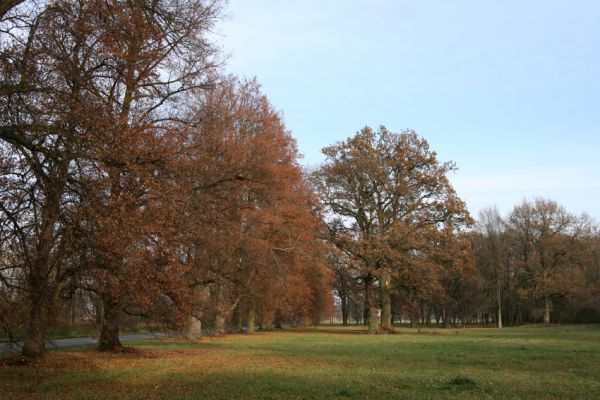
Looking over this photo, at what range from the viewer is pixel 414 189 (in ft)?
149

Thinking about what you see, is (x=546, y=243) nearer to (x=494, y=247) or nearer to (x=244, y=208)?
(x=494, y=247)

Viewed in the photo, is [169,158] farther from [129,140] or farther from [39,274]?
[39,274]

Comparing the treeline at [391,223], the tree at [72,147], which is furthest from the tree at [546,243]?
the tree at [72,147]

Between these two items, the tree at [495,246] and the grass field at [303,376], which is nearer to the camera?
the grass field at [303,376]

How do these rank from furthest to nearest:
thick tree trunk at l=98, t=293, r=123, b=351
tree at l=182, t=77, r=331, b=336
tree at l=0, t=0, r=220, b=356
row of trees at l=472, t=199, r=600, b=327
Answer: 1. row of trees at l=472, t=199, r=600, b=327
2. thick tree trunk at l=98, t=293, r=123, b=351
3. tree at l=182, t=77, r=331, b=336
4. tree at l=0, t=0, r=220, b=356

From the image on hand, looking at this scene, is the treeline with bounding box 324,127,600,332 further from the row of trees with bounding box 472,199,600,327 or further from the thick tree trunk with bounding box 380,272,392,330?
the row of trees with bounding box 472,199,600,327

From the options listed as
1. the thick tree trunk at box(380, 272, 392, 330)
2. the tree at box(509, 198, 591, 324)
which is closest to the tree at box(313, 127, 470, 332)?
the thick tree trunk at box(380, 272, 392, 330)

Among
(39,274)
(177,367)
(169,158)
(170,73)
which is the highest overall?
(170,73)

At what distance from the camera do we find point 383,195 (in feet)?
151

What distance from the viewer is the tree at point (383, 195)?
146ft

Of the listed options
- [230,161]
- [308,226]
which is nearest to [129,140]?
[230,161]

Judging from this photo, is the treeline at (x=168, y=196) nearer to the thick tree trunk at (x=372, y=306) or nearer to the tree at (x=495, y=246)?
the thick tree trunk at (x=372, y=306)

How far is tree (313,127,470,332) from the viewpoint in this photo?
44.5 metres

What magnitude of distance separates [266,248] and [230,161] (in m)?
9.28
